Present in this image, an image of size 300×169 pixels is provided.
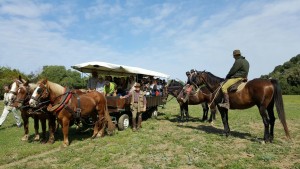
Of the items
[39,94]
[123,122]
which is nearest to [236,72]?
→ [123,122]

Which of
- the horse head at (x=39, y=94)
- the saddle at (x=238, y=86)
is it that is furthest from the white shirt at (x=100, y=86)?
the saddle at (x=238, y=86)

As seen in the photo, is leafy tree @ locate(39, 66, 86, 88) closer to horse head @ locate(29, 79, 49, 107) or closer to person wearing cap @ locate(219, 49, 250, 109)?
horse head @ locate(29, 79, 49, 107)

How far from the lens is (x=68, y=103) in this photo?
8672 mm

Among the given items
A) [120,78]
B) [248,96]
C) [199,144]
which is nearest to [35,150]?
[199,144]

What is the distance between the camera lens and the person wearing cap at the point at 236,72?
9.25 metres

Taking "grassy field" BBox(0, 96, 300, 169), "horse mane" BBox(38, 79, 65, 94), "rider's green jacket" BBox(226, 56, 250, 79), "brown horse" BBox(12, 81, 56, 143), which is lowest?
"grassy field" BBox(0, 96, 300, 169)

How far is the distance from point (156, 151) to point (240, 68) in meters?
4.28

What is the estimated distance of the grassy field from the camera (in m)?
6.55

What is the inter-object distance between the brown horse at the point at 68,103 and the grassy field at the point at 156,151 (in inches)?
30.9

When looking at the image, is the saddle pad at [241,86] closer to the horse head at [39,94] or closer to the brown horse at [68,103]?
the brown horse at [68,103]

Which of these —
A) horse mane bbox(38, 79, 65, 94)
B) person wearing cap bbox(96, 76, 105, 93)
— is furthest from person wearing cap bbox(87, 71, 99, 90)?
horse mane bbox(38, 79, 65, 94)

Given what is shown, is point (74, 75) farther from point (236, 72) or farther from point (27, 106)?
point (236, 72)

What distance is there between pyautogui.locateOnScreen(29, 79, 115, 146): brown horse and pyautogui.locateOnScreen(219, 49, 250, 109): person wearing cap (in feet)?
14.3

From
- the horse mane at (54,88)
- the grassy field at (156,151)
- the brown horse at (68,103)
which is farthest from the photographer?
the horse mane at (54,88)
